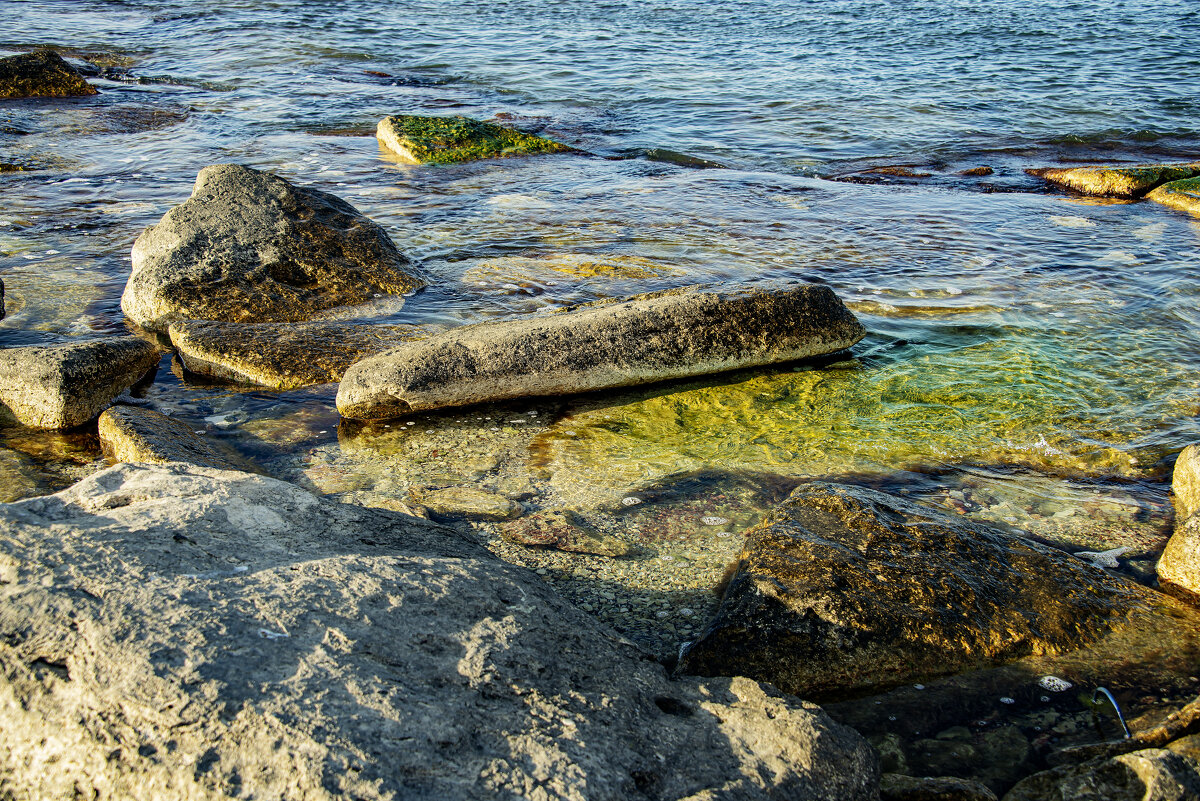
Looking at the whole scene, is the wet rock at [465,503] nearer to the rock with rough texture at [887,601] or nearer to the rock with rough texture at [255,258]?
the rock with rough texture at [887,601]

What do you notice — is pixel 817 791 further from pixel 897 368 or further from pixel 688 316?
pixel 897 368

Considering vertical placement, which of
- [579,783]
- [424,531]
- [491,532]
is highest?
[579,783]

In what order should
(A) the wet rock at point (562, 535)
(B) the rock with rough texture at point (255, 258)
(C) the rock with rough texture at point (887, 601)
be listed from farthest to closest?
(B) the rock with rough texture at point (255, 258) < (A) the wet rock at point (562, 535) < (C) the rock with rough texture at point (887, 601)

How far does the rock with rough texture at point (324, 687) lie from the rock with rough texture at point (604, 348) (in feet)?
6.45

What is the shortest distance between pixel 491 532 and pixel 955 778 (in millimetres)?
1904

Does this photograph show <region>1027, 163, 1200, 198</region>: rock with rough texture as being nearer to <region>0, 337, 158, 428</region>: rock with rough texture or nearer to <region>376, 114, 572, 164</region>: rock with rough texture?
<region>376, 114, 572, 164</region>: rock with rough texture

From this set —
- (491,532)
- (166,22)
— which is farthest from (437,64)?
(491,532)

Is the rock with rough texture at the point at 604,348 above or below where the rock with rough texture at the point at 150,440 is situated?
above

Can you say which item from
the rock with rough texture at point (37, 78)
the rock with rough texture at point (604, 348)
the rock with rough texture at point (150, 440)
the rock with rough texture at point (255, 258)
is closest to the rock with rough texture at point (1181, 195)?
the rock with rough texture at point (604, 348)

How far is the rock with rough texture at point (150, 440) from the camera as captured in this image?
368 cm

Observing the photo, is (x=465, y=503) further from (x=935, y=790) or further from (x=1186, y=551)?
(x=1186, y=551)

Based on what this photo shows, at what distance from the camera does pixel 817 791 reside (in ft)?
6.29

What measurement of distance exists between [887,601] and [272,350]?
356cm

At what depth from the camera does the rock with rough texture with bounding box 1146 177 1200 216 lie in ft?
26.6
